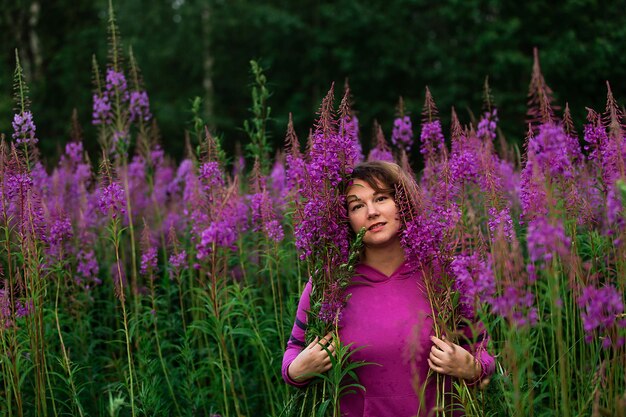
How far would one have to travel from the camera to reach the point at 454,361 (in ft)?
10.2

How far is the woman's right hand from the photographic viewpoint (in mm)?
3371

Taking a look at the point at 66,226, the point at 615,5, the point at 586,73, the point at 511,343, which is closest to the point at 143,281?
the point at 66,226

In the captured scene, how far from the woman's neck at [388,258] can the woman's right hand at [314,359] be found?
0.57 m

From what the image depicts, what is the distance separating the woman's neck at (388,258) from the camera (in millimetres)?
3754

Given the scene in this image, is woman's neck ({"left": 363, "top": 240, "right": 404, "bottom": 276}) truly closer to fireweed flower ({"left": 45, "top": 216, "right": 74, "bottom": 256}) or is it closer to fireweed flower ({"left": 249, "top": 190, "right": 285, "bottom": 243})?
fireweed flower ({"left": 249, "top": 190, "right": 285, "bottom": 243})

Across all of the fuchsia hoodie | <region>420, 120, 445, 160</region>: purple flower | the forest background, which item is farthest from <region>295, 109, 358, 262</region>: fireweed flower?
the forest background

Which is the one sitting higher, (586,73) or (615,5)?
(615,5)

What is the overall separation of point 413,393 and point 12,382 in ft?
7.67

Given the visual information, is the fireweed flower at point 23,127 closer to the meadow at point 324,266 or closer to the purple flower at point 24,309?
the meadow at point 324,266

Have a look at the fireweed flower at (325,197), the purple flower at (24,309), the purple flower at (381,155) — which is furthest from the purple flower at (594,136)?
the purple flower at (24,309)

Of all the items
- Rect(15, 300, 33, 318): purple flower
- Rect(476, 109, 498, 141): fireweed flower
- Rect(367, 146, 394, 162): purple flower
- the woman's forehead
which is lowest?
Rect(15, 300, 33, 318): purple flower

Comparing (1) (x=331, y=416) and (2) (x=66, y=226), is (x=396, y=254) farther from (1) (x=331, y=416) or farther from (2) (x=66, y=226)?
(2) (x=66, y=226)

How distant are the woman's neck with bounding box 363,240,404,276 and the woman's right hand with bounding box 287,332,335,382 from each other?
1.86 feet

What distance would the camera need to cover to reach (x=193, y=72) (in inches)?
1011
